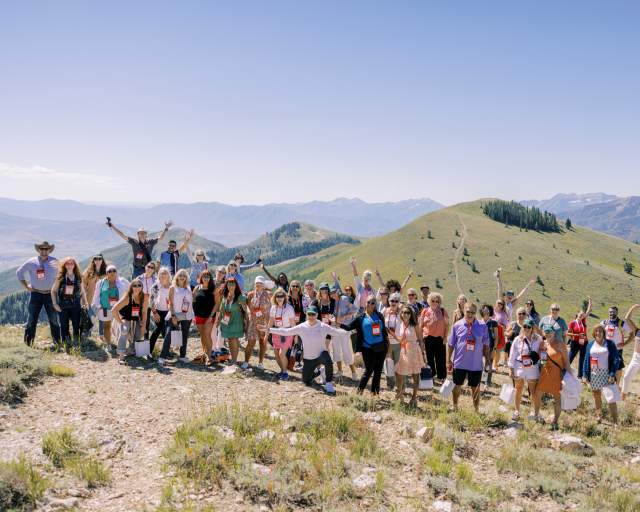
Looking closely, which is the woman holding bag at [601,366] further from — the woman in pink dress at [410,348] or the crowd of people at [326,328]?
the woman in pink dress at [410,348]

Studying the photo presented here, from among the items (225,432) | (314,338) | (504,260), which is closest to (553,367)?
(314,338)

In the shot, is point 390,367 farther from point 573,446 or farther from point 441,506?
point 441,506

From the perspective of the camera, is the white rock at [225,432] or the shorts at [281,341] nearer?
the white rock at [225,432]

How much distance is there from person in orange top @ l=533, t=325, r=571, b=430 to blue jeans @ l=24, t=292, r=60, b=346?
12.1m

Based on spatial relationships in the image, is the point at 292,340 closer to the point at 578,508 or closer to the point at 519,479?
the point at 519,479

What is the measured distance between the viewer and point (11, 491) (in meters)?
5.27

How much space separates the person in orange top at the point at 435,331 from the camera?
34.7ft

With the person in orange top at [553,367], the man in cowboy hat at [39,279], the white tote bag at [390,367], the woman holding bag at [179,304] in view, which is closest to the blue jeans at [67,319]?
the man in cowboy hat at [39,279]

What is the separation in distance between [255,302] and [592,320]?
95.2m

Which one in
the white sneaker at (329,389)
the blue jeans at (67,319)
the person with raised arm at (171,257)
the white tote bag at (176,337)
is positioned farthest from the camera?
the person with raised arm at (171,257)

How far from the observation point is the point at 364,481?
21.0 feet

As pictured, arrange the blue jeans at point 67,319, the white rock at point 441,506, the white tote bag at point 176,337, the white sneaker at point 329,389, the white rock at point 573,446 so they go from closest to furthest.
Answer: the white rock at point 441,506 < the white rock at point 573,446 < the white sneaker at point 329,389 < the white tote bag at point 176,337 < the blue jeans at point 67,319

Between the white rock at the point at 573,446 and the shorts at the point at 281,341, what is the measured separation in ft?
19.9

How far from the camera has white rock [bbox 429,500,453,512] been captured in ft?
19.6
